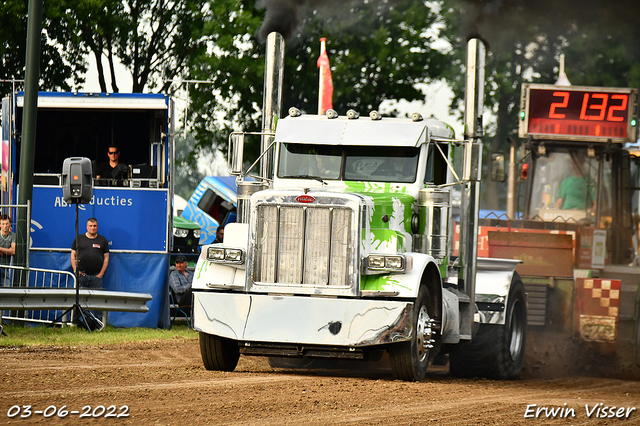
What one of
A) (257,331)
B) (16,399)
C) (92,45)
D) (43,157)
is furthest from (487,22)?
(92,45)

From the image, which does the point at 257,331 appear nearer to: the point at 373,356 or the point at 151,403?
the point at 373,356

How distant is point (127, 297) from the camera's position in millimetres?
15180

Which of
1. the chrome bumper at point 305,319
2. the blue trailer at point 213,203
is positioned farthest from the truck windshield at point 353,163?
the blue trailer at point 213,203

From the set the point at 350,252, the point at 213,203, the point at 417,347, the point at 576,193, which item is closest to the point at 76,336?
the point at 350,252

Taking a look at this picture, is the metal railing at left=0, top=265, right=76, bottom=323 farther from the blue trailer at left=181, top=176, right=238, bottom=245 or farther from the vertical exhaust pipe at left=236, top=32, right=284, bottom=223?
the blue trailer at left=181, top=176, right=238, bottom=245

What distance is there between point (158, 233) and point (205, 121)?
12559 millimetres

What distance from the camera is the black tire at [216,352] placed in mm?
10273

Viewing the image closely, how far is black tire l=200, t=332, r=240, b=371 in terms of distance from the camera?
1027 centimetres

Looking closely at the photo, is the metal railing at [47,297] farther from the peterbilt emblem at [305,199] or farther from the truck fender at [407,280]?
the truck fender at [407,280]

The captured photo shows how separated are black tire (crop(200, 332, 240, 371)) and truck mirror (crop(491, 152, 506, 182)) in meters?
3.89

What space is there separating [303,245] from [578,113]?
8162 mm

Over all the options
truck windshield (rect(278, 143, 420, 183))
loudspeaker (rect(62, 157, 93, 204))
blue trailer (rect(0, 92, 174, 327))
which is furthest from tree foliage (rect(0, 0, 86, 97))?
truck windshield (rect(278, 143, 420, 183))

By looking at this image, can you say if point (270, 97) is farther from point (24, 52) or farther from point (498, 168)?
point (24, 52)

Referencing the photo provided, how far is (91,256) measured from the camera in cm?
1585
